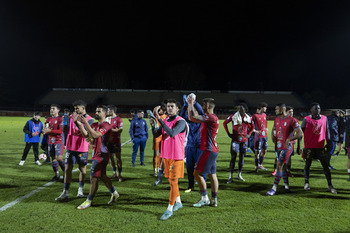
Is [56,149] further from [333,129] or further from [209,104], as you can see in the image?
[333,129]

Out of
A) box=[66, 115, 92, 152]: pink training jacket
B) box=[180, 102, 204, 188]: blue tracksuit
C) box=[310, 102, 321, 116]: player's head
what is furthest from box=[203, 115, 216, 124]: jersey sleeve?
box=[310, 102, 321, 116]: player's head

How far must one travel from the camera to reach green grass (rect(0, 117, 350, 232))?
3932 millimetres

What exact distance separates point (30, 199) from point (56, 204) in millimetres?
784

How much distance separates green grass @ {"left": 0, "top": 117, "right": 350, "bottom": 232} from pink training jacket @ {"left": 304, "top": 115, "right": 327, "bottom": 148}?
125 centimetres

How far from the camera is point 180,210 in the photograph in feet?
15.3

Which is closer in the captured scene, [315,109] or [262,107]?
[315,109]

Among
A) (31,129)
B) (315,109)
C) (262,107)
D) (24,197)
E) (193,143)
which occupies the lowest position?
(24,197)

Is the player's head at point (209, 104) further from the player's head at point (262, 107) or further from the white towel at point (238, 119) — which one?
the player's head at point (262, 107)

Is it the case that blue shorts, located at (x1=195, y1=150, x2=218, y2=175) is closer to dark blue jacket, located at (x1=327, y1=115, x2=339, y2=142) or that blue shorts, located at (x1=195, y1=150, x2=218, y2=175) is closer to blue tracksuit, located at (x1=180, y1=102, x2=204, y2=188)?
blue tracksuit, located at (x1=180, y1=102, x2=204, y2=188)

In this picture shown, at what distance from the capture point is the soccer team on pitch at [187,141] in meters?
4.37

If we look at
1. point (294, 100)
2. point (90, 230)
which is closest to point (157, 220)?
point (90, 230)

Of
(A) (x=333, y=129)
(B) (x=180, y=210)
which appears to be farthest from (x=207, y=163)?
(A) (x=333, y=129)

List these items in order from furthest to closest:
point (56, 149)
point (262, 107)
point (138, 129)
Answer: point (138, 129), point (262, 107), point (56, 149)

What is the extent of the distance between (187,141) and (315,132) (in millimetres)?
3210
